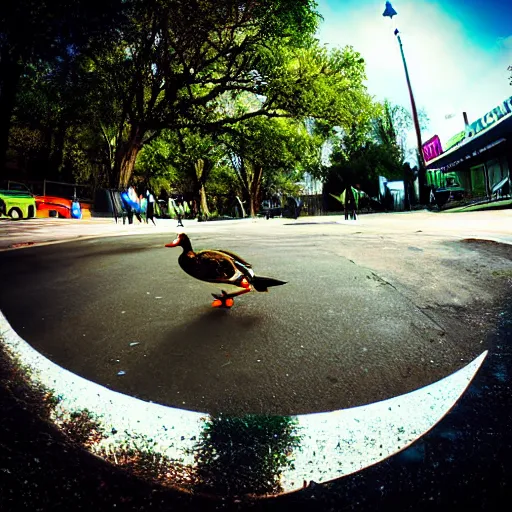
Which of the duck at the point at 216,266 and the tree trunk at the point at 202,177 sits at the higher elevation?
the tree trunk at the point at 202,177

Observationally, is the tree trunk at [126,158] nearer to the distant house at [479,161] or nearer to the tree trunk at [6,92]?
the tree trunk at [6,92]

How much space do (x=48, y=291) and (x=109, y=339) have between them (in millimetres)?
979

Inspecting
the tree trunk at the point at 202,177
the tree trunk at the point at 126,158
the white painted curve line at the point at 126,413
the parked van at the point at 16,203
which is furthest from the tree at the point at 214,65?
the tree trunk at the point at 202,177

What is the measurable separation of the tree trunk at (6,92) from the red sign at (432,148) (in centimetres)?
1793

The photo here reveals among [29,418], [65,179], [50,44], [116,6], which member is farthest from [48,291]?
[65,179]

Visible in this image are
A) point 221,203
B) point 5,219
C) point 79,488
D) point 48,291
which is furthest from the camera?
point 221,203

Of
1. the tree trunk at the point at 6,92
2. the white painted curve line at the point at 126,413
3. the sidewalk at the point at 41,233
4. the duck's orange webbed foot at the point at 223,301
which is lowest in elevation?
the white painted curve line at the point at 126,413

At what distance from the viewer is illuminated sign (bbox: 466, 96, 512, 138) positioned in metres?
10.5

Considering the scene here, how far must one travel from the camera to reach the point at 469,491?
0.83 m

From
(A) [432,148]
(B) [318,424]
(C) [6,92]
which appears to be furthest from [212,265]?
(A) [432,148]

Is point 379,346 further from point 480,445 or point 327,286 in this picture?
point 327,286

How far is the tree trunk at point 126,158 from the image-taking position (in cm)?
961

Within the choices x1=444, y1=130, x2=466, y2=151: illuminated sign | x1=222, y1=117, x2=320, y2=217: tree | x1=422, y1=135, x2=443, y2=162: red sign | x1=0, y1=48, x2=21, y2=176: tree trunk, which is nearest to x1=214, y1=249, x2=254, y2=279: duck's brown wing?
x1=0, y1=48, x2=21, y2=176: tree trunk

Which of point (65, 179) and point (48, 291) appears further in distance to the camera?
point (65, 179)
